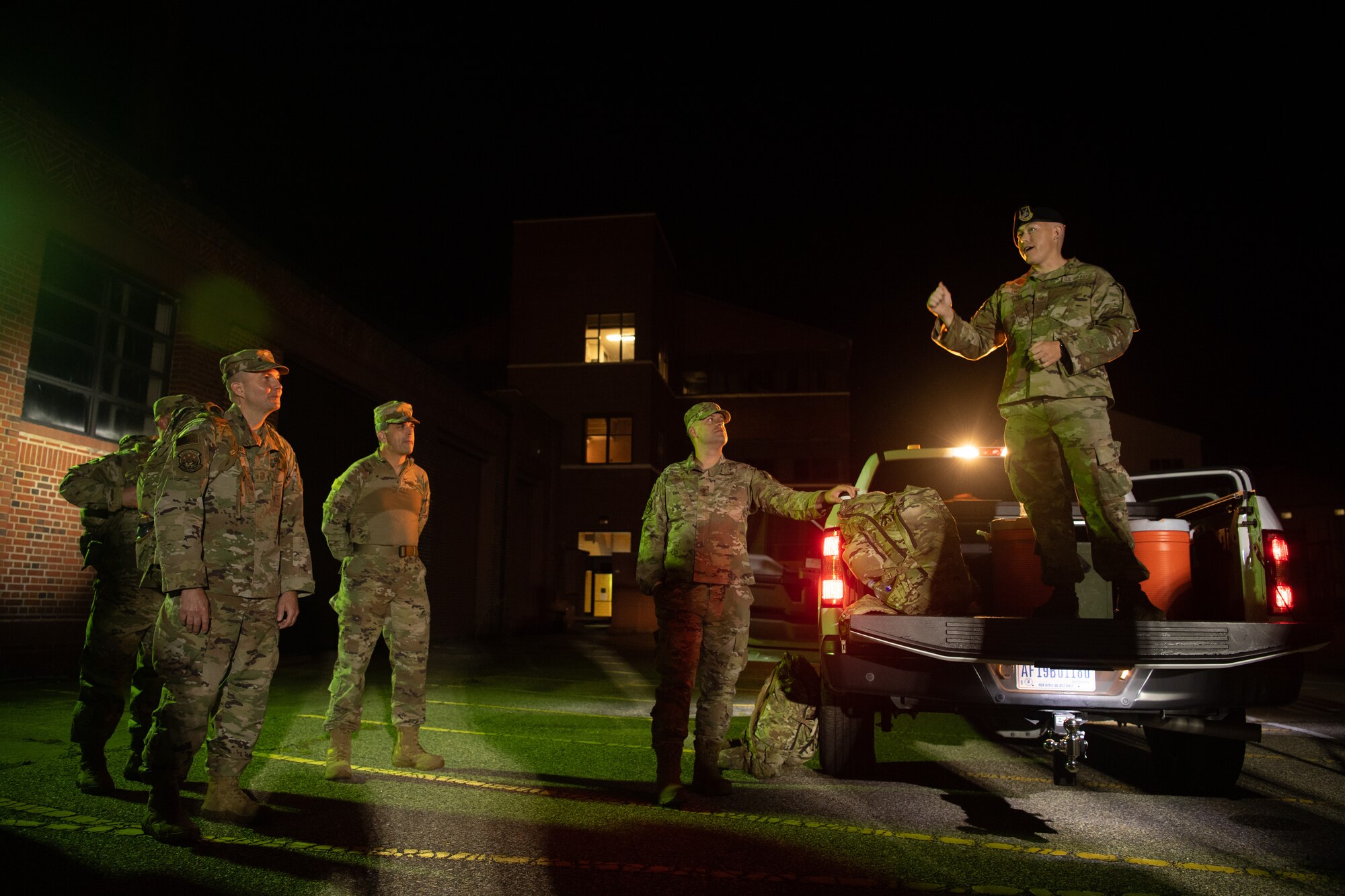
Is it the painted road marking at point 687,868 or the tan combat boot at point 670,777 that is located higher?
the tan combat boot at point 670,777

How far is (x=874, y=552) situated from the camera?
15.6 feet

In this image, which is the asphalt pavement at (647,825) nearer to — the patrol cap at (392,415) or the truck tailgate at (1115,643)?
the truck tailgate at (1115,643)

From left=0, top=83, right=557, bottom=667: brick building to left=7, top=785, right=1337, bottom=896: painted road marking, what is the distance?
5670mm

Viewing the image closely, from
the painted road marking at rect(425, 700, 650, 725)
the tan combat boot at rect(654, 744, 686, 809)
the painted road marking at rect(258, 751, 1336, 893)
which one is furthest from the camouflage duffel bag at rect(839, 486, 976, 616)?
the painted road marking at rect(425, 700, 650, 725)

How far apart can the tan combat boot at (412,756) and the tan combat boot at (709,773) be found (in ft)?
4.96

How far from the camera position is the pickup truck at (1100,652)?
12.6 ft

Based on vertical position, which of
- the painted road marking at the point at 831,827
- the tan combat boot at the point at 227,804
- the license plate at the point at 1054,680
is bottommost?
the painted road marking at the point at 831,827

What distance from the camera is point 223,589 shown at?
12.6 feet

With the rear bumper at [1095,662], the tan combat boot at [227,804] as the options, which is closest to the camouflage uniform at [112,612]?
the tan combat boot at [227,804]

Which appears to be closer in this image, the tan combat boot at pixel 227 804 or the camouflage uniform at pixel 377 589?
the tan combat boot at pixel 227 804

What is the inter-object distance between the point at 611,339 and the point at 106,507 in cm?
2824

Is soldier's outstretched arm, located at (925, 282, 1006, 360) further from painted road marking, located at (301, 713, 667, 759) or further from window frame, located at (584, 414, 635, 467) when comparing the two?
window frame, located at (584, 414, 635, 467)

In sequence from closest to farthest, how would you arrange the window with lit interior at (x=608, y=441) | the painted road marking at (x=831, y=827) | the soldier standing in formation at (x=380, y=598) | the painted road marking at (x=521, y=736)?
the painted road marking at (x=831, y=827) → the soldier standing in formation at (x=380, y=598) → the painted road marking at (x=521, y=736) → the window with lit interior at (x=608, y=441)

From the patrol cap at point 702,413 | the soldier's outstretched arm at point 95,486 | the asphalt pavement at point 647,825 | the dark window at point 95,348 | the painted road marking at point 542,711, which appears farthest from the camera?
the dark window at point 95,348
